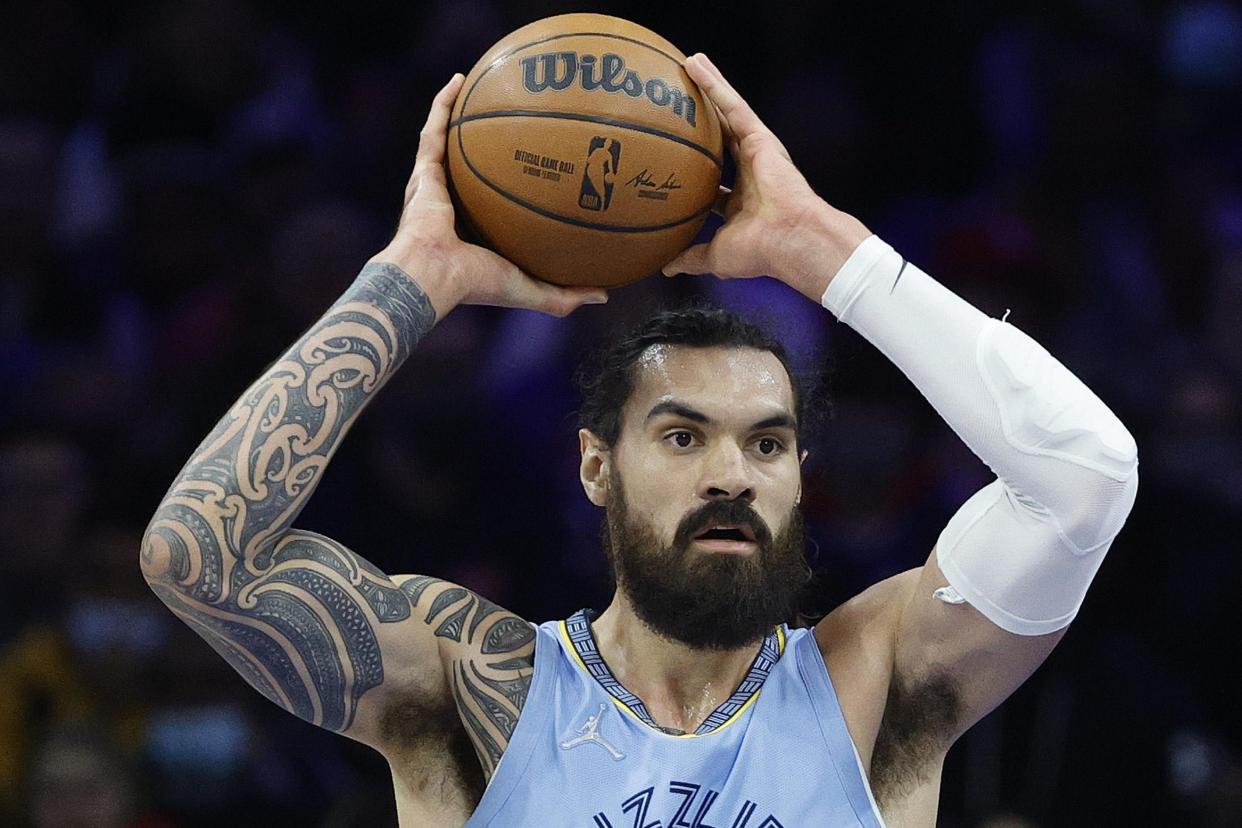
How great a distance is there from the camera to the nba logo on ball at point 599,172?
2969mm

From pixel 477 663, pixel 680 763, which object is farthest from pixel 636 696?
pixel 477 663

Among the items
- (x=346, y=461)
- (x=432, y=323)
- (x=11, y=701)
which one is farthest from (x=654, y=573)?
(x=11, y=701)

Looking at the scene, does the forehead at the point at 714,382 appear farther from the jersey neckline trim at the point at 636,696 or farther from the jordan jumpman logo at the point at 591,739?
the jordan jumpman logo at the point at 591,739

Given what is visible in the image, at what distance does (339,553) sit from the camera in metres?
3.09

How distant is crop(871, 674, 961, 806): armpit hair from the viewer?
3.14 m

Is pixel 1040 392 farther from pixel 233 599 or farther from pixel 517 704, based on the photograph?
pixel 233 599

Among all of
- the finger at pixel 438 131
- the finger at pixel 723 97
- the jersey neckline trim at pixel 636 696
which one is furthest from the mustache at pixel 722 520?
the finger at pixel 438 131

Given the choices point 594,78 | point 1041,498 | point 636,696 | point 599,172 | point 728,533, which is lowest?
point 636,696

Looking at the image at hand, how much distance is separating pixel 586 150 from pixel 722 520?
0.76 meters

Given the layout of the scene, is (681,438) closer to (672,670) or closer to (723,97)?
(672,670)

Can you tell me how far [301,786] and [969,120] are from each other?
3.33m

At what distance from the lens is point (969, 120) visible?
591cm

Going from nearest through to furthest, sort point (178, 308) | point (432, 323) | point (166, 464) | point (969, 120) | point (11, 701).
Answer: point (432, 323)
point (11, 701)
point (166, 464)
point (178, 308)
point (969, 120)

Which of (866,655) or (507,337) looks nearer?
(866,655)
